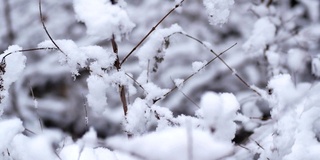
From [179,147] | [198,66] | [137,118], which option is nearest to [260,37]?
[198,66]

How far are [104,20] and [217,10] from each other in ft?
1.24

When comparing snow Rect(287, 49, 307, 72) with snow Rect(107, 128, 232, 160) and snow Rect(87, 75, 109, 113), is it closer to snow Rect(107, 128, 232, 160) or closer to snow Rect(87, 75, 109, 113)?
snow Rect(87, 75, 109, 113)

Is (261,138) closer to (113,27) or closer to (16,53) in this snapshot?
(113,27)

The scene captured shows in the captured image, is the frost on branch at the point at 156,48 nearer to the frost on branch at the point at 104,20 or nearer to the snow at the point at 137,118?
the snow at the point at 137,118

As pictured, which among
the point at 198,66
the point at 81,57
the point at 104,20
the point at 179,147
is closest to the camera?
the point at 179,147

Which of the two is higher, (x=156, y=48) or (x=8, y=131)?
(x=156, y=48)

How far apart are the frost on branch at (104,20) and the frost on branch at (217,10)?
0.93 feet

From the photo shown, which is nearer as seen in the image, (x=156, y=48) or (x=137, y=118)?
(x=137, y=118)

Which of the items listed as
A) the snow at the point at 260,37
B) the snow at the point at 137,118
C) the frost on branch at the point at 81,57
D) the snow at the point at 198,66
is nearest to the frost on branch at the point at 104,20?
the frost on branch at the point at 81,57

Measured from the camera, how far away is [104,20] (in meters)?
0.95

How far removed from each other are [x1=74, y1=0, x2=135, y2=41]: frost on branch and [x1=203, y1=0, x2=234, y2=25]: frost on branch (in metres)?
0.28

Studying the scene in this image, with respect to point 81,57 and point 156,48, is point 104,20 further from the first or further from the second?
point 156,48

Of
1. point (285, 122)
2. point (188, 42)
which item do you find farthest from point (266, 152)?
point (188, 42)

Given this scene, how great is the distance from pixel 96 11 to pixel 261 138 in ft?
2.42
